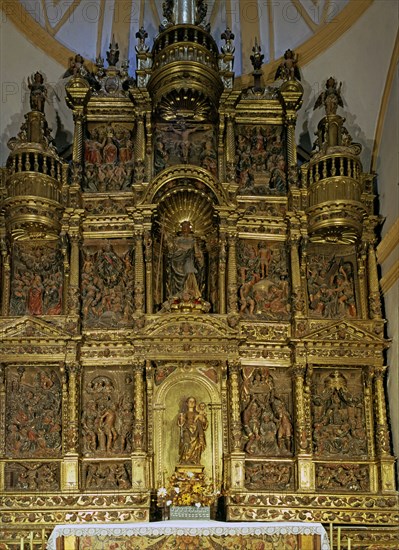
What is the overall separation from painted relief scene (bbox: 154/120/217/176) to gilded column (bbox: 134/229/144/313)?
152 cm

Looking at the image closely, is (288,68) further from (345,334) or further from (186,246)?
(345,334)

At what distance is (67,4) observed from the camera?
18578 mm

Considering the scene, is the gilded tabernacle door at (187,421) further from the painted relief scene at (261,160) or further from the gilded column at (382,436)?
the painted relief scene at (261,160)

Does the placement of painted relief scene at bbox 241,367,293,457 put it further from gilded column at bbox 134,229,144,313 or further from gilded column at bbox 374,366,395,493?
gilded column at bbox 134,229,144,313

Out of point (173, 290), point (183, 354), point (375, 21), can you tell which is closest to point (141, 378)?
point (183, 354)

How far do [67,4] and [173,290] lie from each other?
678 cm

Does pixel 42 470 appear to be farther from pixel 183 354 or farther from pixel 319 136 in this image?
pixel 319 136

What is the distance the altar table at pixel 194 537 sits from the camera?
12.1 metres

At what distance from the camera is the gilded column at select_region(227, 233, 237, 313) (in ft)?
51.5

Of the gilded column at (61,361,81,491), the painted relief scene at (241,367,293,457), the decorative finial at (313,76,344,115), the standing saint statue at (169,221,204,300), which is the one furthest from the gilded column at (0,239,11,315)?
the decorative finial at (313,76,344,115)

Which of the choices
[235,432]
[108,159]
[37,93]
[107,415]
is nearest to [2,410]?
[107,415]

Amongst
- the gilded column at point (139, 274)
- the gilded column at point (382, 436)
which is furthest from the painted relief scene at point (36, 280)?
the gilded column at point (382, 436)

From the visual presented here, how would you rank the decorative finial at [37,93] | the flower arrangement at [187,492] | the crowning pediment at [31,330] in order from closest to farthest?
the flower arrangement at [187,492] → the crowning pediment at [31,330] → the decorative finial at [37,93]

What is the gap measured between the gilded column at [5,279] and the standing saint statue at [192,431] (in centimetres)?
369
